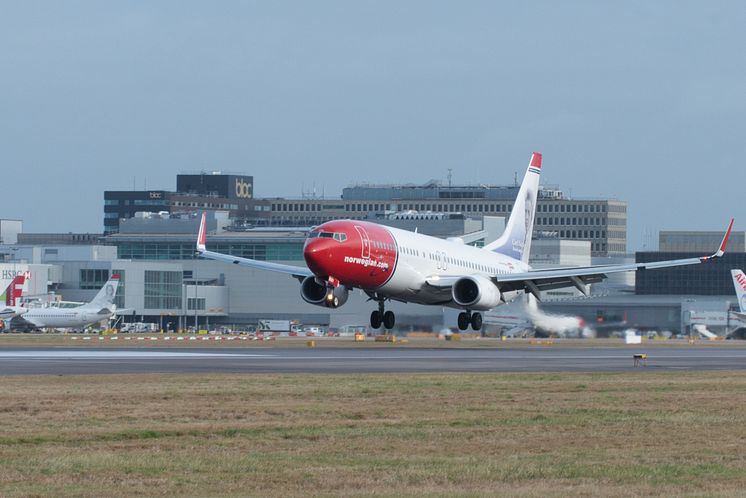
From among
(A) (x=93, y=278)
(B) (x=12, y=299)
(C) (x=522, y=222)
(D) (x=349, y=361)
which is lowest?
(D) (x=349, y=361)

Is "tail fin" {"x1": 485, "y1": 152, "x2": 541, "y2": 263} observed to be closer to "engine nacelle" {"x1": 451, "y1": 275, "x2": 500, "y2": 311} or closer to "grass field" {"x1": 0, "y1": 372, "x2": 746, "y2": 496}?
"engine nacelle" {"x1": 451, "y1": 275, "x2": 500, "y2": 311}

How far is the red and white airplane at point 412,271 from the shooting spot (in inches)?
2584

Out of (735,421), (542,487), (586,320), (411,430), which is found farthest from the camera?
(586,320)

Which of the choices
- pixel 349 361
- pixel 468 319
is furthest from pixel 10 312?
pixel 349 361

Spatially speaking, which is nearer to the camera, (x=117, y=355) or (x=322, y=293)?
(x=117, y=355)

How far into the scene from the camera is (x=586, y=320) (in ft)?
309

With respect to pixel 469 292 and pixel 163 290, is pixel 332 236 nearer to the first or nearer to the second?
pixel 469 292

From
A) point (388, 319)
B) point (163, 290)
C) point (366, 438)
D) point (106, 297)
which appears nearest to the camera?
point (366, 438)

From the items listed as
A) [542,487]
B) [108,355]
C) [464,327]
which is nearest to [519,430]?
[542,487]

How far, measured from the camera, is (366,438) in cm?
2742

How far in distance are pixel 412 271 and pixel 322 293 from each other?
467 cm

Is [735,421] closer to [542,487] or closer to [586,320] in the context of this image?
[542,487]

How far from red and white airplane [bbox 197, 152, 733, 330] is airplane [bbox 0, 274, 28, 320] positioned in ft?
154

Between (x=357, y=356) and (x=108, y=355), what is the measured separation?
11177 mm
